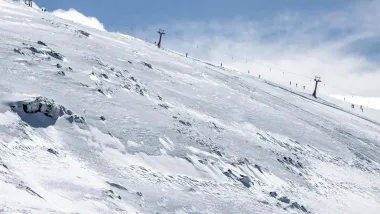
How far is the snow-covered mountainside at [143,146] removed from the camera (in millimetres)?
13289

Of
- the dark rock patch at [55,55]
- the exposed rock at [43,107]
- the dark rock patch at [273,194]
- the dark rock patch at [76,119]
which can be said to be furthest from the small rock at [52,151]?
the dark rock patch at [55,55]

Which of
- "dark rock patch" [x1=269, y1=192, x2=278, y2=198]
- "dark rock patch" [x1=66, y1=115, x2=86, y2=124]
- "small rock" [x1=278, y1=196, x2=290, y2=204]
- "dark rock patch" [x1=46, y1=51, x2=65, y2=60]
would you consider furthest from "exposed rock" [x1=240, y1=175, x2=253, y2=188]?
"dark rock patch" [x1=46, y1=51, x2=65, y2=60]

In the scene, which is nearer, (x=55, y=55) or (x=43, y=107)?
(x=43, y=107)

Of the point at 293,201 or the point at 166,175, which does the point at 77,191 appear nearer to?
the point at 166,175

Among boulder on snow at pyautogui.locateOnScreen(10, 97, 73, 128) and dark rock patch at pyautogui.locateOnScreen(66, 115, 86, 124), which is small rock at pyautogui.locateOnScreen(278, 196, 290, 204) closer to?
dark rock patch at pyautogui.locateOnScreen(66, 115, 86, 124)

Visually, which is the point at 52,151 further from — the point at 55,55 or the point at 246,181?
the point at 55,55

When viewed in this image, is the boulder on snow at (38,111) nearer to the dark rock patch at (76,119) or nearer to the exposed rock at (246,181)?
the dark rock patch at (76,119)

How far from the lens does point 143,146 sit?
17.6m

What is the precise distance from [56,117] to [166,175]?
438cm

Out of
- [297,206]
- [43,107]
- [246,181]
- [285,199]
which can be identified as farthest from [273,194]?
[43,107]

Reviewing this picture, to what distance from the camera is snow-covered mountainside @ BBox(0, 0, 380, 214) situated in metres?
13.3

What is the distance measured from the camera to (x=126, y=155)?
53.9ft

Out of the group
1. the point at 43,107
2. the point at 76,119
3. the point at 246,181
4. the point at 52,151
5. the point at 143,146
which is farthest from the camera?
the point at 246,181

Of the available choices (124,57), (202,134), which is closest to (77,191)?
(202,134)
